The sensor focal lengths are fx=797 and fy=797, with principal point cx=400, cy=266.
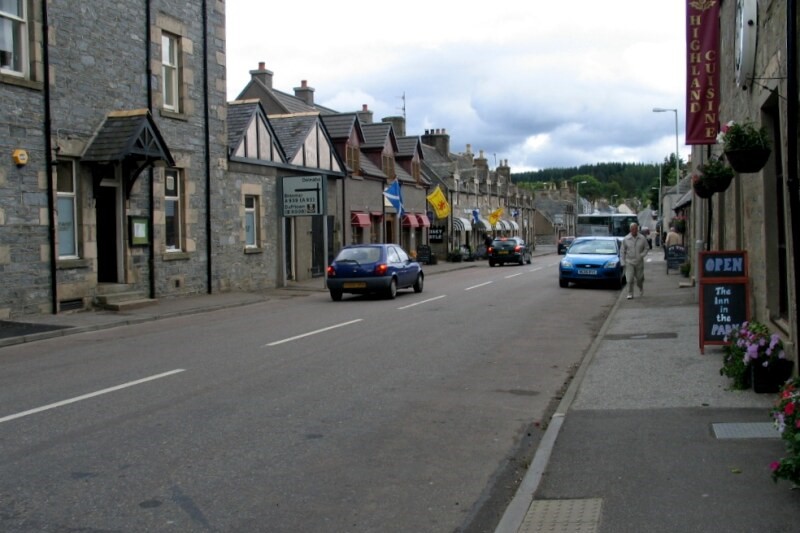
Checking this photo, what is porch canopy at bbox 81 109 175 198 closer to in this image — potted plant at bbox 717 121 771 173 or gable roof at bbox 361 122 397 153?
potted plant at bbox 717 121 771 173

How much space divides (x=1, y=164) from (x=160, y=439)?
36.7 feet

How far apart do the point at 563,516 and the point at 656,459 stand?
1350mm

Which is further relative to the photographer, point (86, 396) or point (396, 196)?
point (396, 196)

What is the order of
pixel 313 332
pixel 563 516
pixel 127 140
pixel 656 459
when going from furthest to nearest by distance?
1. pixel 127 140
2. pixel 313 332
3. pixel 656 459
4. pixel 563 516

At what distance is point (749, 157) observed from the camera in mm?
8367

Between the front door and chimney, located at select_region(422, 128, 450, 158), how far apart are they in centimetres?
4432

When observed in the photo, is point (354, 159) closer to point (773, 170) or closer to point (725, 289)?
point (725, 289)

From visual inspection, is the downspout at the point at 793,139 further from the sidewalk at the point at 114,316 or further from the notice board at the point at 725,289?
the sidewalk at the point at 114,316

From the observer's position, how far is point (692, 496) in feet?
16.4

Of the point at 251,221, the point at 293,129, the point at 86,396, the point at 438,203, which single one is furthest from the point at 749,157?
the point at 438,203

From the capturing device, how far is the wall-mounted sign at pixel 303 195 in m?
26.0

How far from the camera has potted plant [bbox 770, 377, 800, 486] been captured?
15.4 ft

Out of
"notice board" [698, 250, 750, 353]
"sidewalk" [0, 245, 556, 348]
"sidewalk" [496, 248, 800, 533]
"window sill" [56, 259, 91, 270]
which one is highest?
"window sill" [56, 259, 91, 270]

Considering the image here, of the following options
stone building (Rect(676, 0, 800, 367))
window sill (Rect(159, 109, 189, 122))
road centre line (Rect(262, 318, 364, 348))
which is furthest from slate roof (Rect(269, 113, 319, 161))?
stone building (Rect(676, 0, 800, 367))
